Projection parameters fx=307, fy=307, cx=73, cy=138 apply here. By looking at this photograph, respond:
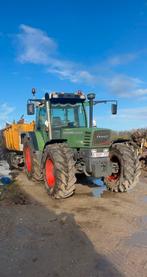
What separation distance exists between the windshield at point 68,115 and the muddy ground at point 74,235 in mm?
2136

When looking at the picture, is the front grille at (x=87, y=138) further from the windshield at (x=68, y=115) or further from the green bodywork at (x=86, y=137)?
the windshield at (x=68, y=115)

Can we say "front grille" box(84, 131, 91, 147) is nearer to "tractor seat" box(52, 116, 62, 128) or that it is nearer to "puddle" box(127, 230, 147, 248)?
"tractor seat" box(52, 116, 62, 128)

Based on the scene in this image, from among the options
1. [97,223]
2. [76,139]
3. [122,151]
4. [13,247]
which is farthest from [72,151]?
[13,247]

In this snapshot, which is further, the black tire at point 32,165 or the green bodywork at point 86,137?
the black tire at point 32,165

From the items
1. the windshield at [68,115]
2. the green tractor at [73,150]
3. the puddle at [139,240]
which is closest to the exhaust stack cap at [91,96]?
the green tractor at [73,150]

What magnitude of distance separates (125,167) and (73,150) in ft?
4.98

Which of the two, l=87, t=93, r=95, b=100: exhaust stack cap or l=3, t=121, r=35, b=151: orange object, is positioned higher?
l=87, t=93, r=95, b=100: exhaust stack cap

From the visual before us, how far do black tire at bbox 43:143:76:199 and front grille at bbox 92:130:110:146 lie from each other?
0.78m

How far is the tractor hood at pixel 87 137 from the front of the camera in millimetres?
8297

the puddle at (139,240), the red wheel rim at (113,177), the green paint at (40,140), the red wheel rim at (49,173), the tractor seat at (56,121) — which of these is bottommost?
the puddle at (139,240)

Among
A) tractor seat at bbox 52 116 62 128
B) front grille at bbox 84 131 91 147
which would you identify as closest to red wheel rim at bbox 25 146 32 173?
tractor seat at bbox 52 116 62 128

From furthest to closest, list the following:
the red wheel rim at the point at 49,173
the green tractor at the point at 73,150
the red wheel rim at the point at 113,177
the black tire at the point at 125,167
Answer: the red wheel rim at the point at 113,177
the black tire at the point at 125,167
the red wheel rim at the point at 49,173
the green tractor at the point at 73,150

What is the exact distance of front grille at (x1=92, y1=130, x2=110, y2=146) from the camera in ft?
27.2

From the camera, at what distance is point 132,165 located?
27.6 feet
